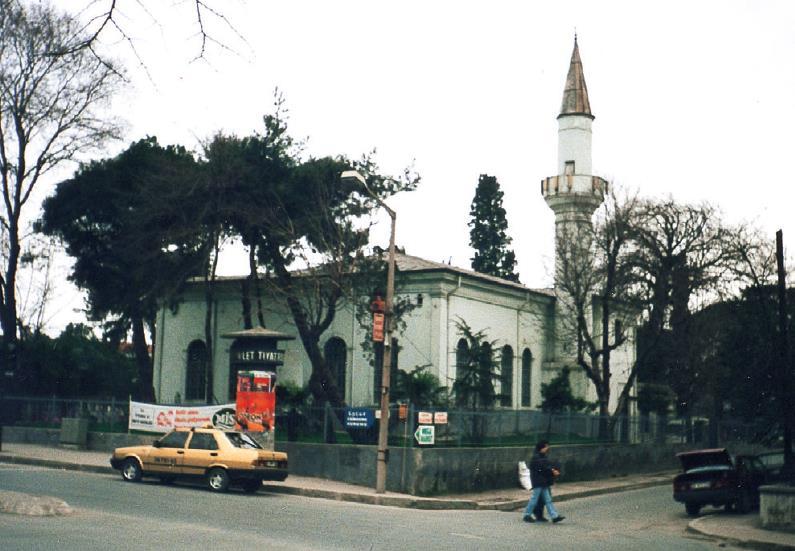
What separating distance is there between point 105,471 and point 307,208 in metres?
15.0

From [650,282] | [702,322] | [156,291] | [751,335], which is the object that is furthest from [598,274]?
[156,291]

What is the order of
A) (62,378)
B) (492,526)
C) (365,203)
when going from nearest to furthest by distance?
(492,526) < (365,203) < (62,378)

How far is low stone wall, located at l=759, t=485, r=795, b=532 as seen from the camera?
1869 cm

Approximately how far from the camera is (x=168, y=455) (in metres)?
23.5

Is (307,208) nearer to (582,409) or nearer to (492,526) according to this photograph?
(582,409)

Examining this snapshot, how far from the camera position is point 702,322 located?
43.0m

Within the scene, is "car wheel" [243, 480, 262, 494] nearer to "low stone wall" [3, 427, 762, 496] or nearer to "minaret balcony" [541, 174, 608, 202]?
"low stone wall" [3, 427, 762, 496]

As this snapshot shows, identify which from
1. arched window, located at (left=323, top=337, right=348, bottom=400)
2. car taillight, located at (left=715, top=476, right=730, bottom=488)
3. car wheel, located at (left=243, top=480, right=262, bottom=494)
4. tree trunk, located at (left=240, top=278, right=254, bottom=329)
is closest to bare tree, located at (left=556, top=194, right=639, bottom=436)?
arched window, located at (left=323, top=337, right=348, bottom=400)

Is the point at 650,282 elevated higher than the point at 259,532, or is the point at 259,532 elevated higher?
the point at 650,282

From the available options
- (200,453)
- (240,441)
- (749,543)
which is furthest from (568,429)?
(749,543)

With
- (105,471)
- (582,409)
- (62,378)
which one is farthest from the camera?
(62,378)

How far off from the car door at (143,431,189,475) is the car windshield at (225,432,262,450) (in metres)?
1.09

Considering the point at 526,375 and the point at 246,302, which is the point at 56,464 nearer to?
the point at 246,302

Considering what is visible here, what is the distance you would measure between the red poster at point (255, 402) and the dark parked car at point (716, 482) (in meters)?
11.2
